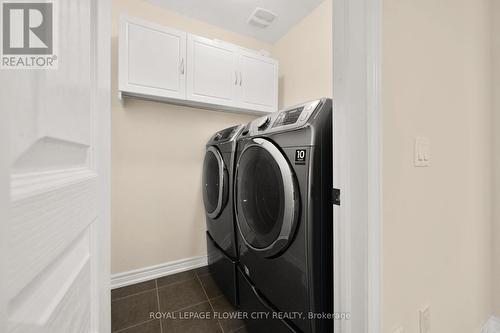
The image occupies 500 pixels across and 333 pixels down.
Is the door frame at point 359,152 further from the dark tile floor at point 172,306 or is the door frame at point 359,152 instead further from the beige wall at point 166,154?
the beige wall at point 166,154

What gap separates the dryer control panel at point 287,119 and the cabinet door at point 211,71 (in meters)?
0.89

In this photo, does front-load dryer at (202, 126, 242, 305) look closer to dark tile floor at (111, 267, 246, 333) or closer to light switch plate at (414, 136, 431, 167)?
dark tile floor at (111, 267, 246, 333)

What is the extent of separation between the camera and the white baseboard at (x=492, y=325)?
3.83 ft

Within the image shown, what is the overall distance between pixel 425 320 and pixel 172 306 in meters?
1.48

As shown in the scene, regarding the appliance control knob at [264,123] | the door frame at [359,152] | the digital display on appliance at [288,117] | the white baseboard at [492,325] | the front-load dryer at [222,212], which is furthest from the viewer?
the front-load dryer at [222,212]

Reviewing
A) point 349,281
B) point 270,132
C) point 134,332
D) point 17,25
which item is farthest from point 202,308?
point 17,25

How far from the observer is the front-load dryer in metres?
1.37

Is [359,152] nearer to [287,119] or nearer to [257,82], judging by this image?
[287,119]

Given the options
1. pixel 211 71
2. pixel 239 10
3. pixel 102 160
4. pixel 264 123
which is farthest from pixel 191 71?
pixel 102 160

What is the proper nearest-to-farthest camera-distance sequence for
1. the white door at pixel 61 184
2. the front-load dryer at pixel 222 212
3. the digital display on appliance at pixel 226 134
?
the white door at pixel 61 184 < the front-load dryer at pixel 222 212 < the digital display on appliance at pixel 226 134

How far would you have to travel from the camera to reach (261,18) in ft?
6.51

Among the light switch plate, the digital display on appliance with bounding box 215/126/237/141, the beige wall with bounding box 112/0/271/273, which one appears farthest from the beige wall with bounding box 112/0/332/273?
the light switch plate

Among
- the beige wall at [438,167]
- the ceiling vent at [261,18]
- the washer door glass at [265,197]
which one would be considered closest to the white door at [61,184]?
the washer door glass at [265,197]

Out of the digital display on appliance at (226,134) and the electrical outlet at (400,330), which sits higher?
the digital display on appliance at (226,134)
